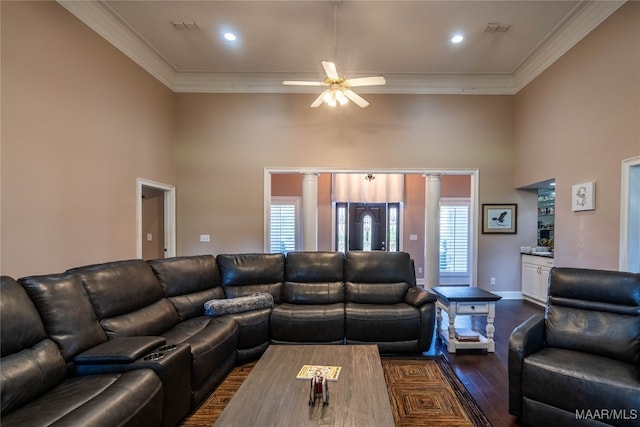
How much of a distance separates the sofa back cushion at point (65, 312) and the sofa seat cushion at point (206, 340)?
60cm

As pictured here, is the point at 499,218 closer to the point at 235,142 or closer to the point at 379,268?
the point at 379,268

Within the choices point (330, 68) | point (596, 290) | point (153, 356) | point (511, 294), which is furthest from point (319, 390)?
point (511, 294)

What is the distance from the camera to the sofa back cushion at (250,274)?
11.9 ft

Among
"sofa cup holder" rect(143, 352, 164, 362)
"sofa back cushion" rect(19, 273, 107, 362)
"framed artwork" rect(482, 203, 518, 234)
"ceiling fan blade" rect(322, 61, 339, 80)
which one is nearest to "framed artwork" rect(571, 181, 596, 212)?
"framed artwork" rect(482, 203, 518, 234)

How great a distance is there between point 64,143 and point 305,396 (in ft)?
11.8

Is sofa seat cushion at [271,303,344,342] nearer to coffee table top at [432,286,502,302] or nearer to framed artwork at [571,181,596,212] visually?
coffee table top at [432,286,502,302]

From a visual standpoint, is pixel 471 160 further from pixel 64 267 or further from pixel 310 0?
pixel 64 267

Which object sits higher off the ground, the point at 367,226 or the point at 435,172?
the point at 435,172

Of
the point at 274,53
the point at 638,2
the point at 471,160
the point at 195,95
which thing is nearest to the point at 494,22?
the point at 638,2

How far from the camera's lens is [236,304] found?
10.4 ft

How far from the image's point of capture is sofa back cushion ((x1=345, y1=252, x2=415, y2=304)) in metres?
3.60

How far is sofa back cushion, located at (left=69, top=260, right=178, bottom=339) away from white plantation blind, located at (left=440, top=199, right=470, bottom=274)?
6.39 m

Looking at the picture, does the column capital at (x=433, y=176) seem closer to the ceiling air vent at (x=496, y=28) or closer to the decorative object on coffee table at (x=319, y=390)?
the ceiling air vent at (x=496, y=28)

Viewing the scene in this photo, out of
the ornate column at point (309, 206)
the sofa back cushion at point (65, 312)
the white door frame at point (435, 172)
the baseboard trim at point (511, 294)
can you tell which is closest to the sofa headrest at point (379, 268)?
the ornate column at point (309, 206)
